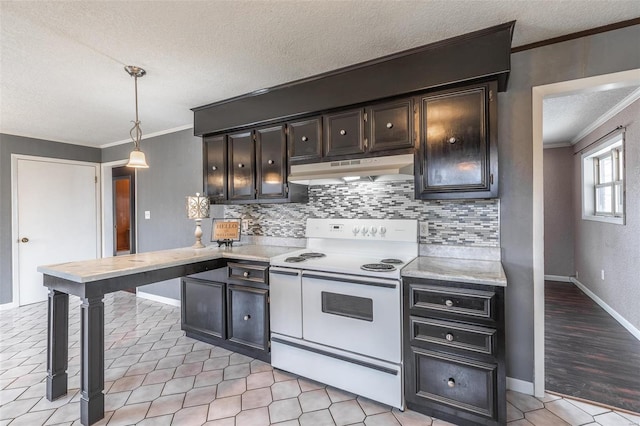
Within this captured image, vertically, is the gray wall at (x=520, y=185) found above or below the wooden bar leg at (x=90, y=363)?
above

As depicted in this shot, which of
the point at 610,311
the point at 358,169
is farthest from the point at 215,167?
the point at 610,311

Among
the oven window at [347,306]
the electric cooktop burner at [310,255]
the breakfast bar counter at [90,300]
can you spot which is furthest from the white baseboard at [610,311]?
the breakfast bar counter at [90,300]

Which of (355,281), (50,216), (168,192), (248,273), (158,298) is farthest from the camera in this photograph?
(50,216)

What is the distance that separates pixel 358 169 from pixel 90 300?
1.91 m

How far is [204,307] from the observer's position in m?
2.79

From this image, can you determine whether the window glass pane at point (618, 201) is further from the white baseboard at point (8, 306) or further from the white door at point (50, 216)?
the white baseboard at point (8, 306)

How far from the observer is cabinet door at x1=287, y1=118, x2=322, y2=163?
2539 mm

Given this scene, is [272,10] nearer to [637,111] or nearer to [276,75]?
[276,75]

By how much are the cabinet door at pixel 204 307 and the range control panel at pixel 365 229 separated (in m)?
1.00

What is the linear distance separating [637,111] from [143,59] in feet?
14.5

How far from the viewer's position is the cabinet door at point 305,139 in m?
2.54

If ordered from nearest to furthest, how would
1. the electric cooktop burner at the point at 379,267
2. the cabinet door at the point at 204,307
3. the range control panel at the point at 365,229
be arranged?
the electric cooktop burner at the point at 379,267, the range control panel at the point at 365,229, the cabinet door at the point at 204,307

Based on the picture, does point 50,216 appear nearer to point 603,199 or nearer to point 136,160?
point 136,160

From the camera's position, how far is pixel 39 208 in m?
4.26
